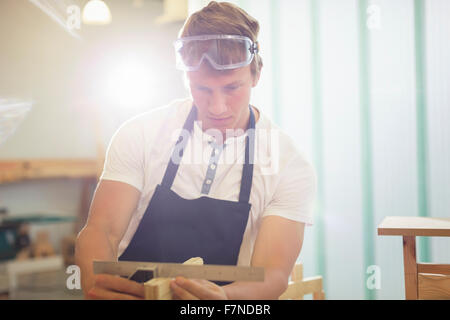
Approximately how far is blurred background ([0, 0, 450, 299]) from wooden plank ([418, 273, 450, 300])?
0.27 meters

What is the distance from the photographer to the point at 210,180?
1.24 meters

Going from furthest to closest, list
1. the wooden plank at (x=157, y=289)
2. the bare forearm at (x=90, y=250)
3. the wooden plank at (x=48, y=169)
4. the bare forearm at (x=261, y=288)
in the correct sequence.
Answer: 1. the wooden plank at (x=48, y=169)
2. the bare forearm at (x=90, y=250)
3. the bare forearm at (x=261, y=288)
4. the wooden plank at (x=157, y=289)

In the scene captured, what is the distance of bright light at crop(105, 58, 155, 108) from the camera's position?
173cm

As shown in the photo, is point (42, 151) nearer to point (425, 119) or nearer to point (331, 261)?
point (331, 261)

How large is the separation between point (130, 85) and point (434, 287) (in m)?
1.19

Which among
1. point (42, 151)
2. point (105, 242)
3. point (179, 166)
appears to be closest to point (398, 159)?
point (179, 166)

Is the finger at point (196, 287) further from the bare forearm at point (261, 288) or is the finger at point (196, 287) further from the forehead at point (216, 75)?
the forehead at point (216, 75)

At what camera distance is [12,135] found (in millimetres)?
2049

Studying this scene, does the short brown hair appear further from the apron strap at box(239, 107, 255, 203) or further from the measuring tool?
the measuring tool

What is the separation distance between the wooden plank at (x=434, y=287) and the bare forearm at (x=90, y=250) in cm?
78

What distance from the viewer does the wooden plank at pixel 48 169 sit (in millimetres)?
1945

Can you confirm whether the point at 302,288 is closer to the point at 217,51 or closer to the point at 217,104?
the point at 217,104

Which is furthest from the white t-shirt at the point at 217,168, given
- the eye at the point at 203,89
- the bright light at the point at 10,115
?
the bright light at the point at 10,115
